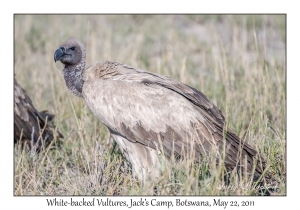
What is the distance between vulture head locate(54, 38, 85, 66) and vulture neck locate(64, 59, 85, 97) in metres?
0.05

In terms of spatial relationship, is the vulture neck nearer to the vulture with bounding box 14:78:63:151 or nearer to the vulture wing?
the vulture wing

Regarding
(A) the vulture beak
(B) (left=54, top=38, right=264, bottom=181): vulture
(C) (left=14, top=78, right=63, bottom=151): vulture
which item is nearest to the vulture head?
(A) the vulture beak

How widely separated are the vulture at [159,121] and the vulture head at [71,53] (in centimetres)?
56

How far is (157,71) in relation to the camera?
9500mm

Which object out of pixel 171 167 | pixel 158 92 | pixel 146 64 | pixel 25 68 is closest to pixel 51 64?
pixel 25 68

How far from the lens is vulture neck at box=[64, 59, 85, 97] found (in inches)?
260

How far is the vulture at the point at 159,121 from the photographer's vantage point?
6008mm

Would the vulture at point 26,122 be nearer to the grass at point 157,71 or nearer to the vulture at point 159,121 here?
the grass at point 157,71

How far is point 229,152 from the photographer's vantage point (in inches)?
236

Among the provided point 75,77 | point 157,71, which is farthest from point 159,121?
point 157,71

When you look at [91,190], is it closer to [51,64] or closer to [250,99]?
[250,99]

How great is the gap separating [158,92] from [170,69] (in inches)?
142

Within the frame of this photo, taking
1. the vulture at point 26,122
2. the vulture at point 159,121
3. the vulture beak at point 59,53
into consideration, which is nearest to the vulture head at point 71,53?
the vulture beak at point 59,53

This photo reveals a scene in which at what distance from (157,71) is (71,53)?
117 inches
